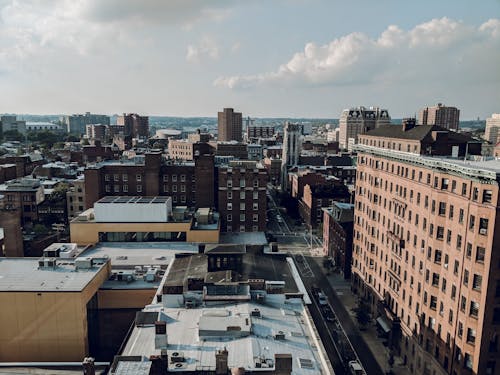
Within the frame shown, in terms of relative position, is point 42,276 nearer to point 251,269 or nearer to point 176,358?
point 251,269

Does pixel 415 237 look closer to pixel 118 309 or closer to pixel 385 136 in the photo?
pixel 385 136

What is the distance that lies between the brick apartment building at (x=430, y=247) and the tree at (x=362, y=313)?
1669mm

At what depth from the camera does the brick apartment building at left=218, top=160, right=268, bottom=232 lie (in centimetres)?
11169

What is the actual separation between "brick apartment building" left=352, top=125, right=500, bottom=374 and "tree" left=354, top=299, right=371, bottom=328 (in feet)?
5.48

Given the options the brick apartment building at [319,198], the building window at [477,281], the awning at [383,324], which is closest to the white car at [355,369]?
the awning at [383,324]

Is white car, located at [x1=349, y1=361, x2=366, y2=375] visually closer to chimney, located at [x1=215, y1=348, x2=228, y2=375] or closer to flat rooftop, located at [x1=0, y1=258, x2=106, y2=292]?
chimney, located at [x1=215, y1=348, x2=228, y2=375]

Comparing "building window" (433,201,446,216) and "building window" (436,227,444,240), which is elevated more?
"building window" (433,201,446,216)

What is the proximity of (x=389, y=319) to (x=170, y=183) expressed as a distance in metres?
65.3

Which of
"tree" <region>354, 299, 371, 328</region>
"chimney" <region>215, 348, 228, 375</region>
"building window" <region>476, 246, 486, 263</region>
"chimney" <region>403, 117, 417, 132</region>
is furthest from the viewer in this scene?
"tree" <region>354, 299, 371, 328</region>

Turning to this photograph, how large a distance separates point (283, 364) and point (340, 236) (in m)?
69.2

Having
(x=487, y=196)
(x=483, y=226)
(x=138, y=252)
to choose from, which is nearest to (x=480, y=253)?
(x=483, y=226)

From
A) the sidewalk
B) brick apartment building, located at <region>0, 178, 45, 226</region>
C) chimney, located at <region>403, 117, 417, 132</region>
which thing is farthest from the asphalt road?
brick apartment building, located at <region>0, 178, 45, 226</region>

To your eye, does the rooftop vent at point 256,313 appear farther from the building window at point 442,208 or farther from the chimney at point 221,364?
the building window at point 442,208

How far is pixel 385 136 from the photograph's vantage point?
8069cm
